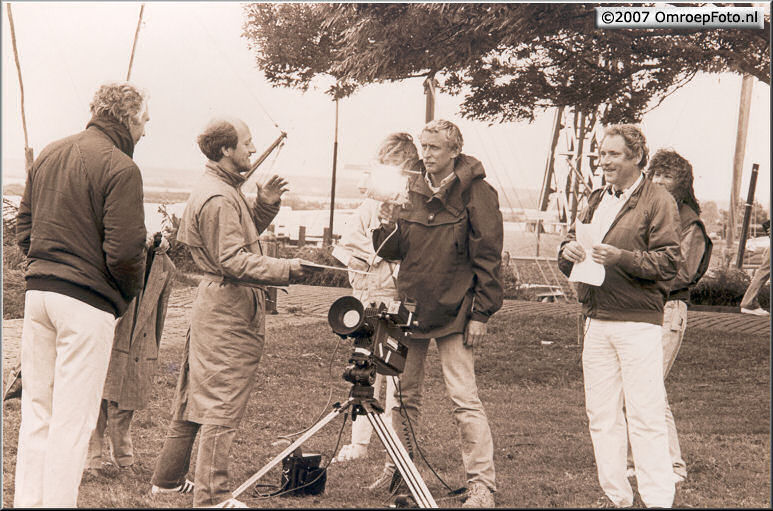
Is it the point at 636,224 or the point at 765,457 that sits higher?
the point at 636,224

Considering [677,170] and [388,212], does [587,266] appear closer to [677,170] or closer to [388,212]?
[388,212]

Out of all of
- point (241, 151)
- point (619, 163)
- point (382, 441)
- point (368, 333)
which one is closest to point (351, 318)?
point (368, 333)

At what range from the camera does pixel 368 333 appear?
417 cm

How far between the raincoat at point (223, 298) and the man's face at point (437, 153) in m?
1.02

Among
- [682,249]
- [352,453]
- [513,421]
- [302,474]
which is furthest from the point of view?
[513,421]

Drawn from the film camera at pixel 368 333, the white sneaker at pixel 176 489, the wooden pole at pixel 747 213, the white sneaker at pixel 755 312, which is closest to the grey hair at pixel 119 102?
the film camera at pixel 368 333

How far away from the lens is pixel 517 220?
11773 mm

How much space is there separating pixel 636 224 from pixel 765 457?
2.60 meters

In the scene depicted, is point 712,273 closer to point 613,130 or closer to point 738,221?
point 738,221

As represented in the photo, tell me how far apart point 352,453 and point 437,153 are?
192 cm

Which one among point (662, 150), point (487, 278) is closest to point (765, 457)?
point (662, 150)

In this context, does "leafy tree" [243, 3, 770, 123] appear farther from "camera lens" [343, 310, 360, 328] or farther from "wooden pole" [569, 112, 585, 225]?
"camera lens" [343, 310, 360, 328]

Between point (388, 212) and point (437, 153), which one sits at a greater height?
point (437, 153)

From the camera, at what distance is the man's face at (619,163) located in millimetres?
4371
